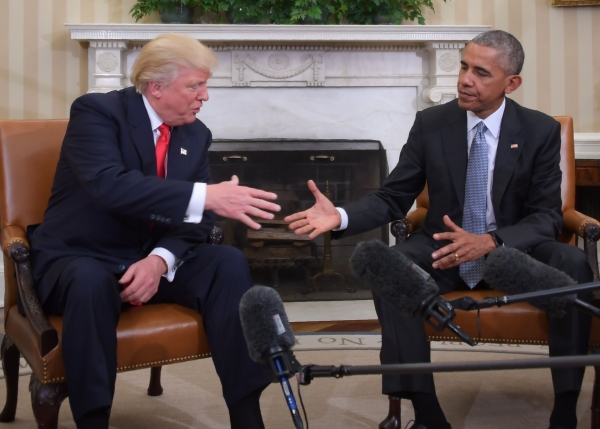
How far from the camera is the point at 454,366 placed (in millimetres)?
868

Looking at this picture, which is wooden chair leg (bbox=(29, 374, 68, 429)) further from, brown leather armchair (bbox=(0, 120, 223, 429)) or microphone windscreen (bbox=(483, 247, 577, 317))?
microphone windscreen (bbox=(483, 247, 577, 317))

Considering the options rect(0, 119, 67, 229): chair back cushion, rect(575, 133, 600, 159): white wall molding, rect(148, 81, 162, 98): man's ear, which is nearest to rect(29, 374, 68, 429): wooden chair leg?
rect(0, 119, 67, 229): chair back cushion

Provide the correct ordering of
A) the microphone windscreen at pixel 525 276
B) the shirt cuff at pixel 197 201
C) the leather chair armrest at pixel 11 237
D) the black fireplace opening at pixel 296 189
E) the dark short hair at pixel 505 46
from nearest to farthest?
the microphone windscreen at pixel 525 276 → the shirt cuff at pixel 197 201 → the leather chair armrest at pixel 11 237 → the dark short hair at pixel 505 46 → the black fireplace opening at pixel 296 189

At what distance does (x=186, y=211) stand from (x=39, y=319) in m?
0.50

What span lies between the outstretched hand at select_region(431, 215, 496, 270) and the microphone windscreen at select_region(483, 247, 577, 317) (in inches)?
42.4

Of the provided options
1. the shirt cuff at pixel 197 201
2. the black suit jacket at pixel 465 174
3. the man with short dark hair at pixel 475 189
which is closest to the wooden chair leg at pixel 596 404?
the man with short dark hair at pixel 475 189

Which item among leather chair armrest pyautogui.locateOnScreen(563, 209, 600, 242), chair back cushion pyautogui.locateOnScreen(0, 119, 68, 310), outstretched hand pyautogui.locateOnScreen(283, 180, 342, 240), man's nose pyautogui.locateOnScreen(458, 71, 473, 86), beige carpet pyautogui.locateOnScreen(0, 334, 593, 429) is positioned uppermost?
man's nose pyautogui.locateOnScreen(458, 71, 473, 86)

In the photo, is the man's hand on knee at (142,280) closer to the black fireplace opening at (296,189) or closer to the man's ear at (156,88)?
the man's ear at (156,88)

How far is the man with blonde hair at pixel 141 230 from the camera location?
6.25ft

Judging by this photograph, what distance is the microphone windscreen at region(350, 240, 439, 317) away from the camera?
105cm

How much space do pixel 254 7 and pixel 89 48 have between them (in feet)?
3.46

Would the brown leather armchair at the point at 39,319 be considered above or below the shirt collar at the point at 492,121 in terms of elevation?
below

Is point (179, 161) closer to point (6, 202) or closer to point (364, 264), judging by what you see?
point (6, 202)

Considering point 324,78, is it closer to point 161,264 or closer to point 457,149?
point 457,149
